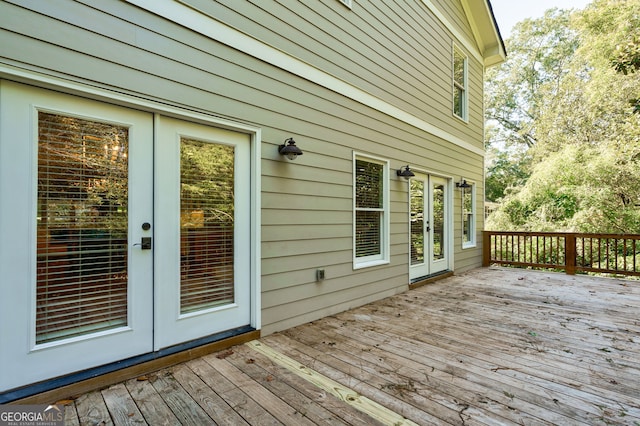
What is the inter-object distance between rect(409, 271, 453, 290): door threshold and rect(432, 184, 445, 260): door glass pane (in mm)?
307

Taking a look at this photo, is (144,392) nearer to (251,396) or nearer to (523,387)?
(251,396)

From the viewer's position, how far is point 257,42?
2.85m

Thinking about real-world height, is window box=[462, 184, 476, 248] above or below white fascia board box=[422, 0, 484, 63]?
below

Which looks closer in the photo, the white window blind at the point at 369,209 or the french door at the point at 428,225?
the white window blind at the point at 369,209

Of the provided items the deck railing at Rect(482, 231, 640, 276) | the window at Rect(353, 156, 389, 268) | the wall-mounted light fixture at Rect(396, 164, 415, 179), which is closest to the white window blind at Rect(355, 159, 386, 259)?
the window at Rect(353, 156, 389, 268)

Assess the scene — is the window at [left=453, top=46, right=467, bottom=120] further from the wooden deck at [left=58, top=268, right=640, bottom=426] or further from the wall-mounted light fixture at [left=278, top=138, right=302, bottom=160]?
the wall-mounted light fixture at [left=278, top=138, right=302, bottom=160]

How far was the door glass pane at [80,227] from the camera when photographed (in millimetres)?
1912

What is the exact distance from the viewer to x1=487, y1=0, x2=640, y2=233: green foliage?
26.8 feet

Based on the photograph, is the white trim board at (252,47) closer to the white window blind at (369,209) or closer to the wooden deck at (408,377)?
the white window blind at (369,209)

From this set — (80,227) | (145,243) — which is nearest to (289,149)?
(145,243)

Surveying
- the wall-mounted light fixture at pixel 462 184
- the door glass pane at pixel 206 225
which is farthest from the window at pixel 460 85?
the door glass pane at pixel 206 225

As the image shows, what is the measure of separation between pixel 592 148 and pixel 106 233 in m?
12.3

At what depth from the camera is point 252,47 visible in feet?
9.24

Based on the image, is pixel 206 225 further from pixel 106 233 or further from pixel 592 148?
pixel 592 148
